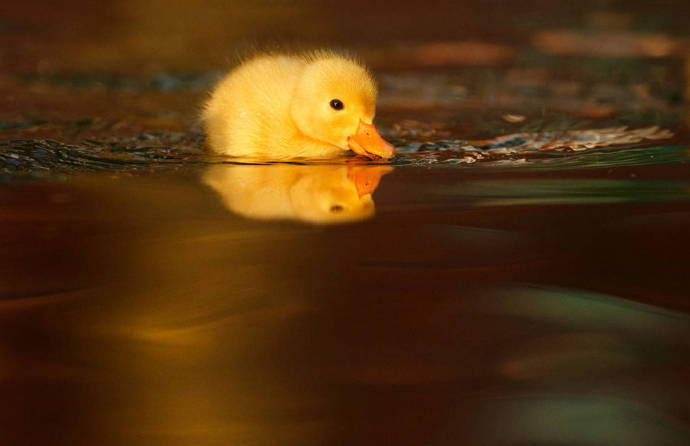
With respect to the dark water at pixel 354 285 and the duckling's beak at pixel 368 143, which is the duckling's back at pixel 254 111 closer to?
the dark water at pixel 354 285

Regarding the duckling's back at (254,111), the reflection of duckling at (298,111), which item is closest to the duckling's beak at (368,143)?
the reflection of duckling at (298,111)

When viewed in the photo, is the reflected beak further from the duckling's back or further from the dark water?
the duckling's back

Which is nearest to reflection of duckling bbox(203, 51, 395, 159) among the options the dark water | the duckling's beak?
the duckling's beak

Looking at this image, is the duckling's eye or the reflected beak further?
the duckling's eye

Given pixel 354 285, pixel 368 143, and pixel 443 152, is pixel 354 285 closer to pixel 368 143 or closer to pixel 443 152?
pixel 368 143

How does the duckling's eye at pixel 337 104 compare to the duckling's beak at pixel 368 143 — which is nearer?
the duckling's beak at pixel 368 143

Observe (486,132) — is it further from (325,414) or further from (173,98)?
(325,414)
